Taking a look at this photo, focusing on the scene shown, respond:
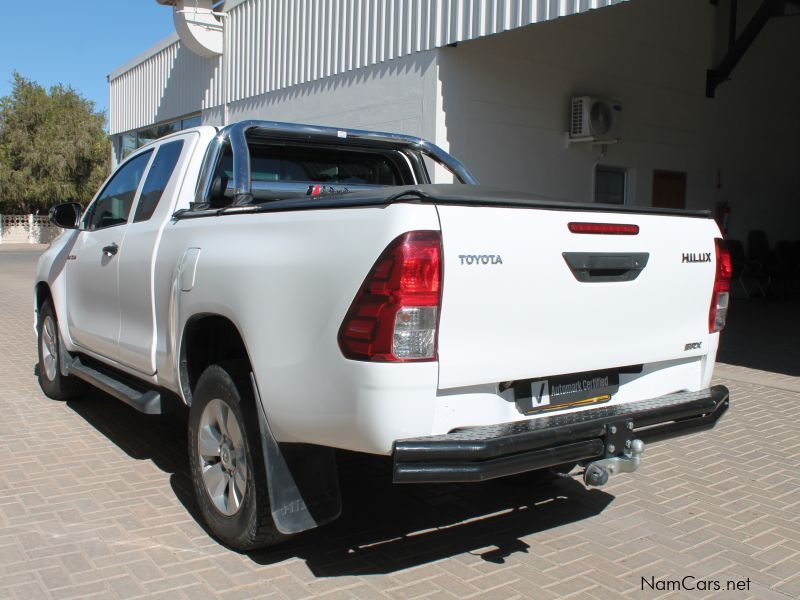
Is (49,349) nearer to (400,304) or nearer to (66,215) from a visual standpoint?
(66,215)

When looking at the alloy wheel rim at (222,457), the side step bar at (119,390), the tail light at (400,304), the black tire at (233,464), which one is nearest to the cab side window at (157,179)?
the side step bar at (119,390)

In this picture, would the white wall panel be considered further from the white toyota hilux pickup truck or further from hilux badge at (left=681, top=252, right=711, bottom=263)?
the white toyota hilux pickup truck

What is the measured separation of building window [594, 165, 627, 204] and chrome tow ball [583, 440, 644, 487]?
938cm

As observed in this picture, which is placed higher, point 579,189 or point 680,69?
point 680,69

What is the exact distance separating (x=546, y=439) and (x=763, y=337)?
9084 millimetres

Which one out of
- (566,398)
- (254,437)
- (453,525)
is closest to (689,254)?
(566,398)

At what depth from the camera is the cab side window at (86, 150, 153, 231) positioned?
5.17 meters

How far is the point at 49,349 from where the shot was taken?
6.52 m

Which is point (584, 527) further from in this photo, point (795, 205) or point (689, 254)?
point (795, 205)

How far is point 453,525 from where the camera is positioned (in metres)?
4.09

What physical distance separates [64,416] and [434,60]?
627 cm

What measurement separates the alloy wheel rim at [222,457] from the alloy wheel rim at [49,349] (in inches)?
119

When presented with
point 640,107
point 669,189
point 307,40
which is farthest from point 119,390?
point 669,189

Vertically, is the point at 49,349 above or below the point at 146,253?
below
